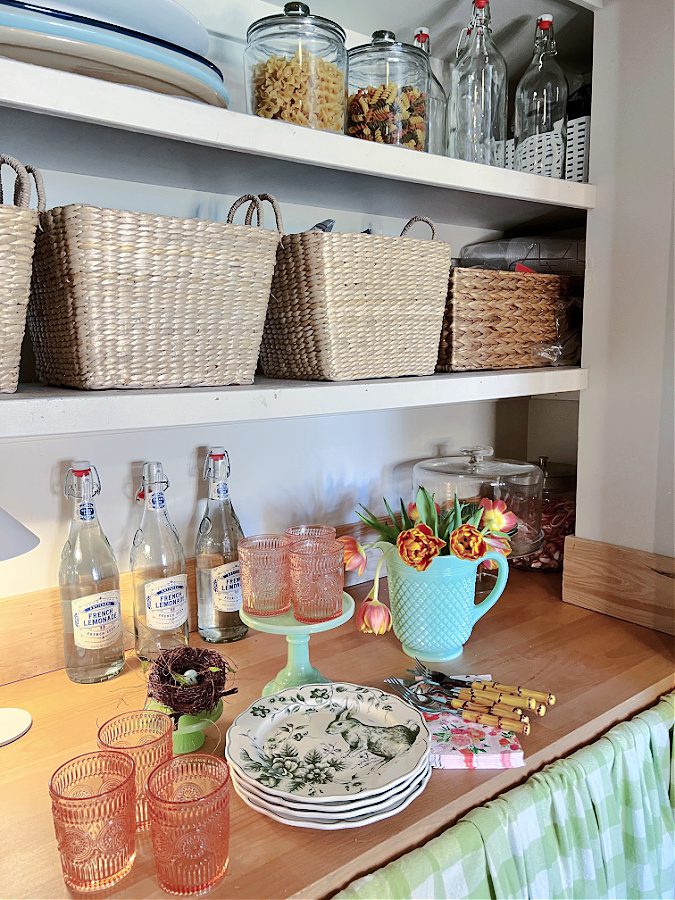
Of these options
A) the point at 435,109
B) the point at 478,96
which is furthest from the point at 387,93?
the point at 478,96

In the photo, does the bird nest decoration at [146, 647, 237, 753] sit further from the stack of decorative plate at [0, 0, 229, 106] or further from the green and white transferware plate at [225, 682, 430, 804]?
the stack of decorative plate at [0, 0, 229, 106]

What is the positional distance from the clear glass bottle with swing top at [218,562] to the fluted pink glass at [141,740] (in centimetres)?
39

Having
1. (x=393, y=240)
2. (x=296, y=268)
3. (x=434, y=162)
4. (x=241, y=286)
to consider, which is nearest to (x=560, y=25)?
(x=434, y=162)

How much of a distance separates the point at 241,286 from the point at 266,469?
0.52 m

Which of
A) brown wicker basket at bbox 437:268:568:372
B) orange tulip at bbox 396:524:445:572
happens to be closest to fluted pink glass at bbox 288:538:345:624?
orange tulip at bbox 396:524:445:572

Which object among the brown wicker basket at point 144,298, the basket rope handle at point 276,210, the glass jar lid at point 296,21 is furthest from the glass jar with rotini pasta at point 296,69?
the brown wicker basket at point 144,298

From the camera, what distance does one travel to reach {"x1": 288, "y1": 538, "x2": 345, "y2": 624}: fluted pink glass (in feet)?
3.45

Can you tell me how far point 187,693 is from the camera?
3.04 ft

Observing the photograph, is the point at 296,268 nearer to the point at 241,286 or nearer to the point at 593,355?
the point at 241,286

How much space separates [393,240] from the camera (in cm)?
111

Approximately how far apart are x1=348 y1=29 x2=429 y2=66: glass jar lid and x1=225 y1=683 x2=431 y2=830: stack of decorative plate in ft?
3.20

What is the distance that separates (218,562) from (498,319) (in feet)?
2.22

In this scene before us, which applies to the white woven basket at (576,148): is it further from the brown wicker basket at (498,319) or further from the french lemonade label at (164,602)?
the french lemonade label at (164,602)

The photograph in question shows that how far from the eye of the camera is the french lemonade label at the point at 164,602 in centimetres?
118
